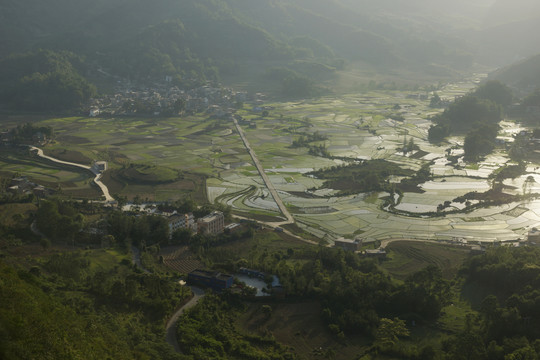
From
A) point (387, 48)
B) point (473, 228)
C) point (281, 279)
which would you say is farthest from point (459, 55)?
point (281, 279)

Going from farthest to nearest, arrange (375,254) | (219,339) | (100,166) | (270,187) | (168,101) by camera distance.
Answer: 1. (168,101)
2. (100,166)
3. (270,187)
4. (375,254)
5. (219,339)

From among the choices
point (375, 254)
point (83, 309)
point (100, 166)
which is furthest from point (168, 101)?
point (83, 309)

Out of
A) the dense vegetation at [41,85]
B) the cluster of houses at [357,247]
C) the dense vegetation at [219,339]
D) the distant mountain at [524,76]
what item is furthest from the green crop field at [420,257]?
the distant mountain at [524,76]

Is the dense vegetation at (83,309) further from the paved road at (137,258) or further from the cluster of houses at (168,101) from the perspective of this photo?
the cluster of houses at (168,101)

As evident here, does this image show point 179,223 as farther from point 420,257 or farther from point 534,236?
Result: point 534,236

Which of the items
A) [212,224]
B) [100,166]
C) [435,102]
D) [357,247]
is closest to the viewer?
[357,247]

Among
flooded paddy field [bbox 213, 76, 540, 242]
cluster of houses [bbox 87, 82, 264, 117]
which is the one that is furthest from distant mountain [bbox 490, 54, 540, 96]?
cluster of houses [bbox 87, 82, 264, 117]
